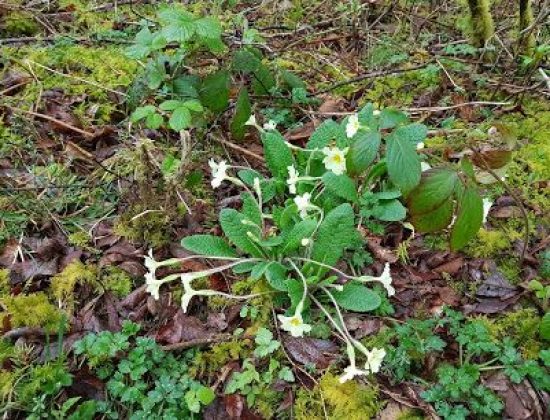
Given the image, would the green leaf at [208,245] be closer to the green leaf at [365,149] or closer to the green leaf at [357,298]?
the green leaf at [357,298]

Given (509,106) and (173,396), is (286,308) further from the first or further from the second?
(509,106)

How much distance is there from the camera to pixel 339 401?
2.04 metres

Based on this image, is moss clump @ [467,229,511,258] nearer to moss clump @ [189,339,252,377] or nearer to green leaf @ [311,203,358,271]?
green leaf @ [311,203,358,271]

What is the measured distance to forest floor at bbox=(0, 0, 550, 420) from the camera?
2.07 metres

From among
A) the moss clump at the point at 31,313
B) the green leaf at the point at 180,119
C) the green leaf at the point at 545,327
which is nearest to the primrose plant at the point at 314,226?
the green leaf at the point at 180,119

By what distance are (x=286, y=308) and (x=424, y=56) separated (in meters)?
2.30

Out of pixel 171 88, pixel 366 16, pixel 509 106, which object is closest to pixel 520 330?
pixel 509 106

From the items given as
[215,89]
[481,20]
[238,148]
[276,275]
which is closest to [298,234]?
[276,275]

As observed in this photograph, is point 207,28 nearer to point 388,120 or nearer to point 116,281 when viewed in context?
point 388,120

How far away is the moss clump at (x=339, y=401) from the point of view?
2.03 meters

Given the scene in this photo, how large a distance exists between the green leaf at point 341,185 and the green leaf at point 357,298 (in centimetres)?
43

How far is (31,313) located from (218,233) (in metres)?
0.88

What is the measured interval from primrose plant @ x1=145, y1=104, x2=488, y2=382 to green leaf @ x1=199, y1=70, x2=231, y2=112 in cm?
34

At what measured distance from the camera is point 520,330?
2.22 metres
